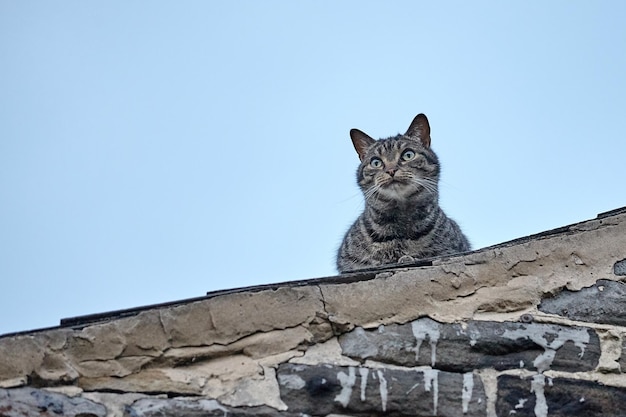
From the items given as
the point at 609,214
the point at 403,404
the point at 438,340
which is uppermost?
the point at 609,214

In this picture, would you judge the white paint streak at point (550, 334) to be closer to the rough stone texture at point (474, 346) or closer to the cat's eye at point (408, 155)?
the rough stone texture at point (474, 346)

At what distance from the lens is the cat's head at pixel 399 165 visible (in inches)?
223

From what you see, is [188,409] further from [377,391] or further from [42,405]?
[377,391]

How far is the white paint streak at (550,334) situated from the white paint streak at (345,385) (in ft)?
1.70

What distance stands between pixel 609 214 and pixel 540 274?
14.7 inches

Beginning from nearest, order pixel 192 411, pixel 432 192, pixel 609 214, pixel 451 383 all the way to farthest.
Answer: pixel 192 411 → pixel 451 383 → pixel 609 214 → pixel 432 192

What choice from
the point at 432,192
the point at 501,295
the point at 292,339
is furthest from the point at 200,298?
the point at 432,192

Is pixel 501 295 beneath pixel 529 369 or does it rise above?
above

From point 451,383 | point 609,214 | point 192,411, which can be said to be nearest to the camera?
point 192,411

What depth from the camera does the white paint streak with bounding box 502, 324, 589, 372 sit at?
2613 mm

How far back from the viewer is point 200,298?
252cm

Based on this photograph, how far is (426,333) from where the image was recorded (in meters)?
2.60

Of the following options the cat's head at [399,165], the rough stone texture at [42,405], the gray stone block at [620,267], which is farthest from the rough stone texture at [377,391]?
the cat's head at [399,165]

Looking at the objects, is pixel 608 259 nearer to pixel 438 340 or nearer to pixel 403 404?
pixel 438 340
